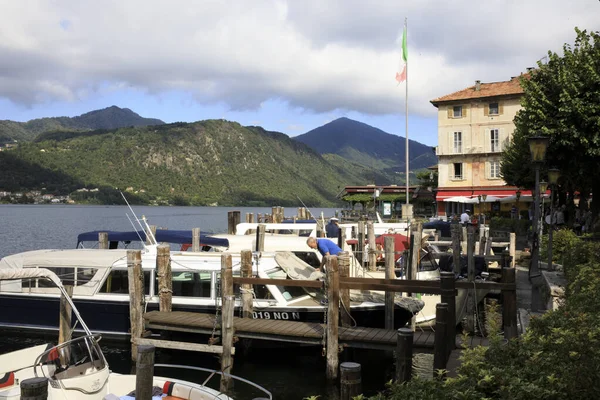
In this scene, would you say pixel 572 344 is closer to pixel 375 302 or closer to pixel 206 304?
pixel 375 302

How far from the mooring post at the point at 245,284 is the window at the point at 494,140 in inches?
1995

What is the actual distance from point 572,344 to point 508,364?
0.60 m

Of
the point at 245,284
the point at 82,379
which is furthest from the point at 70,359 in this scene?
the point at 245,284

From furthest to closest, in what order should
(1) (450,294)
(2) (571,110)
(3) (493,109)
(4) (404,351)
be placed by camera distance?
(3) (493,109) → (2) (571,110) → (1) (450,294) → (4) (404,351)

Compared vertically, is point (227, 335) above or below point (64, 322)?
below

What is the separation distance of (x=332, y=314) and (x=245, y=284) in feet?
9.90

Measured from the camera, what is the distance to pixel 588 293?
26.7 ft

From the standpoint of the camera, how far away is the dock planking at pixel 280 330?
11703 mm

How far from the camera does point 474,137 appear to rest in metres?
60.2

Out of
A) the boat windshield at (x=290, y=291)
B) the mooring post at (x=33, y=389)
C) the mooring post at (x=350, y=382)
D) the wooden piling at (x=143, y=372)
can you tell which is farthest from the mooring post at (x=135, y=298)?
the mooring post at (x=350, y=382)

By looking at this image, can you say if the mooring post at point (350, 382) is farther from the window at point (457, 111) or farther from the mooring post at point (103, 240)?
the window at point (457, 111)

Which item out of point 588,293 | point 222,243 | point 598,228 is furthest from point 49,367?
point 598,228

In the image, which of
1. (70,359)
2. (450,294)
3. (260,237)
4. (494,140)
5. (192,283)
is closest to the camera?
(70,359)

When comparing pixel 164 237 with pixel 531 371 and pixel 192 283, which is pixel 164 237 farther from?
pixel 531 371
